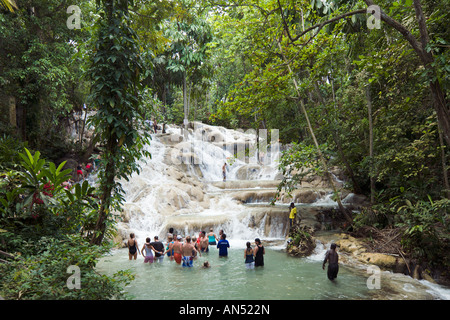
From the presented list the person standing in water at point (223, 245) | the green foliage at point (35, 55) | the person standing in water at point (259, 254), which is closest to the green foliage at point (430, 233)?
the person standing in water at point (259, 254)

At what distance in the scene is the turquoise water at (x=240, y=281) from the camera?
687 centimetres

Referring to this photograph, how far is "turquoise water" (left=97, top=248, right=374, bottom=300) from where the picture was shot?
6.87m

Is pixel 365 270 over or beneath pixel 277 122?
beneath

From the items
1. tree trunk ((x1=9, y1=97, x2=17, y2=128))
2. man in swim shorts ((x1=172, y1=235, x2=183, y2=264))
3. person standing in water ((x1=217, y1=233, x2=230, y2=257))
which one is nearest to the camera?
man in swim shorts ((x1=172, y1=235, x2=183, y2=264))

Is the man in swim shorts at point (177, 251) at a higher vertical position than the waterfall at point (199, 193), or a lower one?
lower

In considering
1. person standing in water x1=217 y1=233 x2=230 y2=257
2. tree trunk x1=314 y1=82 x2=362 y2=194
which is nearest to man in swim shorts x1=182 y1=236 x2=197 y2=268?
person standing in water x1=217 y1=233 x2=230 y2=257

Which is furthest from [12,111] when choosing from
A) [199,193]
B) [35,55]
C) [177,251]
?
[177,251]

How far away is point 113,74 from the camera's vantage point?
511 centimetres

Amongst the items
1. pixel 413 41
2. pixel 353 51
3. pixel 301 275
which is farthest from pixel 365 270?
pixel 353 51

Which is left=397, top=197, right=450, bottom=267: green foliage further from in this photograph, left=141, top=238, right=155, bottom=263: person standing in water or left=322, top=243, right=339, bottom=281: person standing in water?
left=141, top=238, right=155, bottom=263: person standing in water

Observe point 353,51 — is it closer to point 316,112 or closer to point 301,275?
point 316,112

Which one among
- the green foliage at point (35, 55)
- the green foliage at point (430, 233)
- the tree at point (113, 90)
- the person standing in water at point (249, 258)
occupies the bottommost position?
the person standing in water at point (249, 258)

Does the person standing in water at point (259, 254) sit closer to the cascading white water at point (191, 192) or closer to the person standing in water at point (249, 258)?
the person standing in water at point (249, 258)

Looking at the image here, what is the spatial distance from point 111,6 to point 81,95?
14269 millimetres
